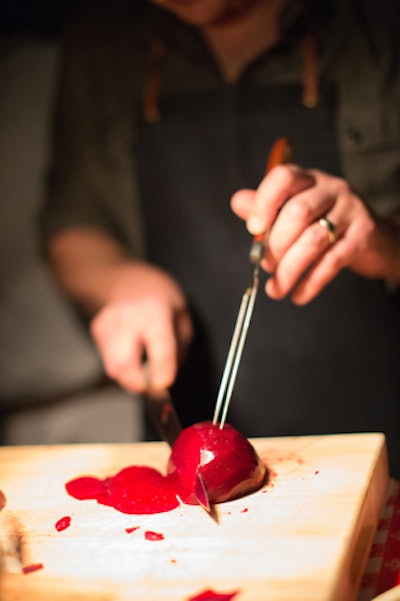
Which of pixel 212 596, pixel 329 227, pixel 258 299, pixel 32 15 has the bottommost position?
pixel 258 299

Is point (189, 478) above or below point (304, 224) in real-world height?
below

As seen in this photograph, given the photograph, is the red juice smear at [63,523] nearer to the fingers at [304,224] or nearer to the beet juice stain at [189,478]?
the beet juice stain at [189,478]

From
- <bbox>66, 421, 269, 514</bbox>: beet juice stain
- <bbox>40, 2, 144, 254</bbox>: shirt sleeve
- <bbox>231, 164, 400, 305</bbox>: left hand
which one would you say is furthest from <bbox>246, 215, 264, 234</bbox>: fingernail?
<bbox>40, 2, 144, 254</bbox>: shirt sleeve

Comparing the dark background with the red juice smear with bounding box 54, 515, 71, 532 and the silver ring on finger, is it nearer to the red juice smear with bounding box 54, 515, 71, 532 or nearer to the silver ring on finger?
the silver ring on finger

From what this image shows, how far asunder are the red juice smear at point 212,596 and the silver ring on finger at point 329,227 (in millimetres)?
491

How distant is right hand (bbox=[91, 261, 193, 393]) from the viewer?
1.18 m

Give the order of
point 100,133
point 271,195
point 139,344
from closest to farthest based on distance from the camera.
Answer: point 271,195 → point 139,344 → point 100,133

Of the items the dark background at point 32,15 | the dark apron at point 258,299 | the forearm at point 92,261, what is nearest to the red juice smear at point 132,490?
the dark apron at point 258,299

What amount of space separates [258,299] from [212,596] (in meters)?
0.75

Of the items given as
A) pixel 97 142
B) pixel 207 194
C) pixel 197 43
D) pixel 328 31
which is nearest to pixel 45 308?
pixel 97 142

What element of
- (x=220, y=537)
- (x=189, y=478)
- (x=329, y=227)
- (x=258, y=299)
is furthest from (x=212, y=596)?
(x=258, y=299)

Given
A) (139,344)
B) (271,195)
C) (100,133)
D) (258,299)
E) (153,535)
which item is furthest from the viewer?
(100,133)

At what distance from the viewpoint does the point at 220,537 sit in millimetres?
724

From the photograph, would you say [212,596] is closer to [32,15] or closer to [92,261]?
[92,261]
